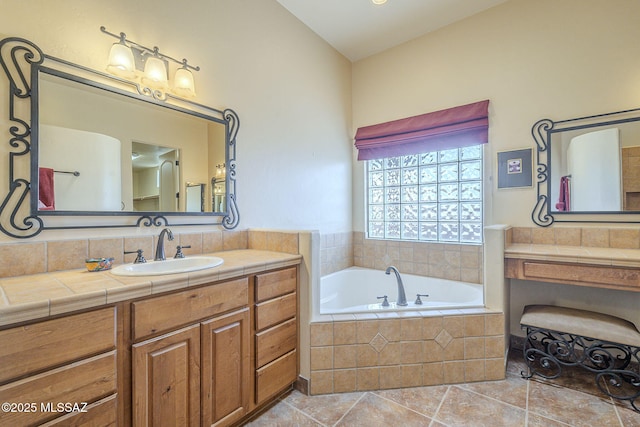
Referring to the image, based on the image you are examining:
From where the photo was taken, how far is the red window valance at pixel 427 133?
252 cm

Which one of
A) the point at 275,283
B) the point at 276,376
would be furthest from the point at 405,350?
the point at 275,283

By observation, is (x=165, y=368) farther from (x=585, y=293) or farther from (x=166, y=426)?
(x=585, y=293)

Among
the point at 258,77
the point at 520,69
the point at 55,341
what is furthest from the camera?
the point at 520,69

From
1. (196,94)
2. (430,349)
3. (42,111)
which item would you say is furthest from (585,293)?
(42,111)

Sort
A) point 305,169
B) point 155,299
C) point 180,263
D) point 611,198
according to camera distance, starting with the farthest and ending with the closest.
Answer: point 305,169
point 611,198
point 180,263
point 155,299

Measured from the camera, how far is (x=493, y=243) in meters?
1.90

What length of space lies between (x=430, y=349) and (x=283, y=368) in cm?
94

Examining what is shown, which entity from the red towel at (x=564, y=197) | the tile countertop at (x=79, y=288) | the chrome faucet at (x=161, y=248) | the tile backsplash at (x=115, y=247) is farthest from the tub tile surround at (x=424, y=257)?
the chrome faucet at (x=161, y=248)

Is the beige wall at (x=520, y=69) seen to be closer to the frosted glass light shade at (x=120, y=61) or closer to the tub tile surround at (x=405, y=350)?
the tub tile surround at (x=405, y=350)

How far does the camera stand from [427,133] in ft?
9.00

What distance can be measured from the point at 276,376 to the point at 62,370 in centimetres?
104

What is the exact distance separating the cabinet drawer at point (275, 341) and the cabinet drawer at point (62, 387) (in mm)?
687

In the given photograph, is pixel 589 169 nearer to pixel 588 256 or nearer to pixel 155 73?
pixel 588 256

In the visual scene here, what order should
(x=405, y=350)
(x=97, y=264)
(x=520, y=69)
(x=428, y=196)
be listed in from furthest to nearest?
(x=428, y=196), (x=520, y=69), (x=405, y=350), (x=97, y=264)
